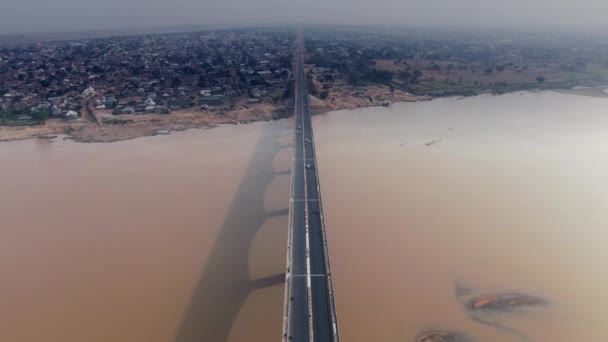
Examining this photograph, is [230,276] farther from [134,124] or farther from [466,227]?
[134,124]

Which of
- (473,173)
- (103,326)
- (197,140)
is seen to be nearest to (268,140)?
(197,140)

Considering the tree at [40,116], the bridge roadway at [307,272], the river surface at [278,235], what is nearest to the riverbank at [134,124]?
the tree at [40,116]

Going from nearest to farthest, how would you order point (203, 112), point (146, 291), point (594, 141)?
1. point (146, 291)
2. point (594, 141)
3. point (203, 112)

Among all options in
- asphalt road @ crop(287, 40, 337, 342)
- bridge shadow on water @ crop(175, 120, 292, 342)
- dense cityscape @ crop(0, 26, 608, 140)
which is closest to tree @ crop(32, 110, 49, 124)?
dense cityscape @ crop(0, 26, 608, 140)

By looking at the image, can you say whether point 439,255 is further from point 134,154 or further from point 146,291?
point 134,154

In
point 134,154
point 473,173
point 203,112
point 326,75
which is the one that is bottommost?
point 473,173

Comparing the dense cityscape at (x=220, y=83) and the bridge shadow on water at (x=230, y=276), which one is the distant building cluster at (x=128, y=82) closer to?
the dense cityscape at (x=220, y=83)

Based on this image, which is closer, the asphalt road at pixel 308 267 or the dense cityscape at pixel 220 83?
the asphalt road at pixel 308 267
